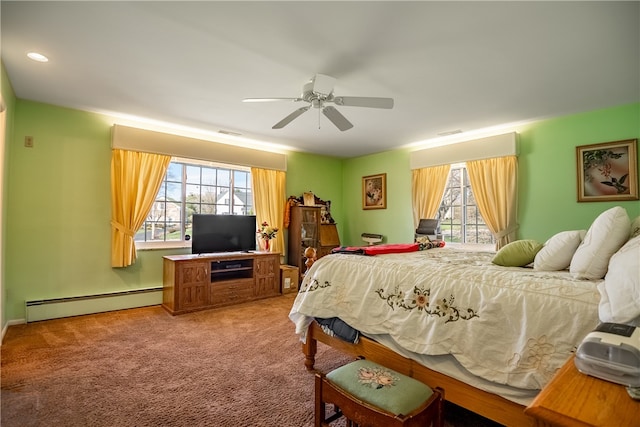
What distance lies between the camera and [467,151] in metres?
4.52

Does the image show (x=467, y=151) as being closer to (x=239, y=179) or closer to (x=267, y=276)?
(x=267, y=276)

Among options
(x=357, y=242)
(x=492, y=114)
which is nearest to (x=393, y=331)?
(x=492, y=114)

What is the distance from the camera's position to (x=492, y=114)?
12.3 ft

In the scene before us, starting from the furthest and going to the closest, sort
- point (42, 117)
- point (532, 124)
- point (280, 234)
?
point (280, 234)
point (532, 124)
point (42, 117)

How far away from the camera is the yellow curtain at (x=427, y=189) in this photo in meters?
4.87

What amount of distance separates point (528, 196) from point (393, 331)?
3.29 m

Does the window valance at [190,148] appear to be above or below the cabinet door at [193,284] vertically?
above

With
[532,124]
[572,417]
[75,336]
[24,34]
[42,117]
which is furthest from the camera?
[532,124]

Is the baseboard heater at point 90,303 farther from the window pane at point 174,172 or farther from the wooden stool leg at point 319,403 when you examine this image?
the wooden stool leg at point 319,403

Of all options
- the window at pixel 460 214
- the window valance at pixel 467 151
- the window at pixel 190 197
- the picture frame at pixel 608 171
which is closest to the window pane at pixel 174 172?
the window at pixel 190 197

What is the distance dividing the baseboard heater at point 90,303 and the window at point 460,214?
4.47 meters

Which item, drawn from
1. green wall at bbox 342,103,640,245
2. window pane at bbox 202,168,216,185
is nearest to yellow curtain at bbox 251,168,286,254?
window pane at bbox 202,168,216,185

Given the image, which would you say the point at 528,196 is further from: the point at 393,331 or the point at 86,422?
the point at 86,422

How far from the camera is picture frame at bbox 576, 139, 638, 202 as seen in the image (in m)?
3.34
